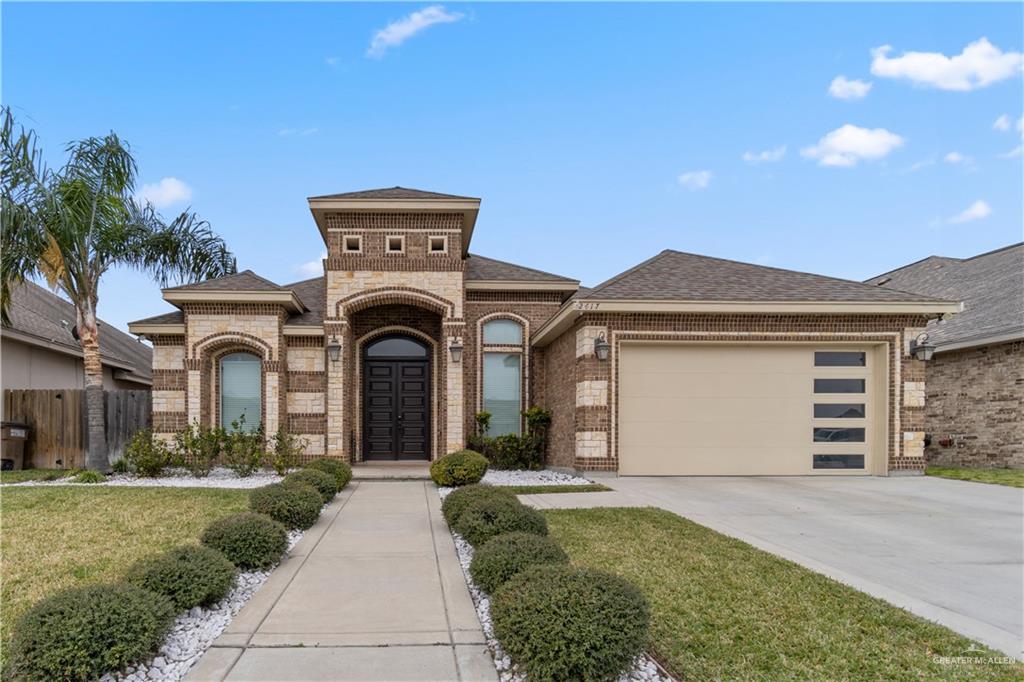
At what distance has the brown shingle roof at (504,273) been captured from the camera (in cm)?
1452

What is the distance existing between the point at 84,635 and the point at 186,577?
1.05 meters

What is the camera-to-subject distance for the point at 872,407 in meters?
11.8

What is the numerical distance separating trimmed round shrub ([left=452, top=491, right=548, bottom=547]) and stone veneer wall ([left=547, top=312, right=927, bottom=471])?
5252 mm

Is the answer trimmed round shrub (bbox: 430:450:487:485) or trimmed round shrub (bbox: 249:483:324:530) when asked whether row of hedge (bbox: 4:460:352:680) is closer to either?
trimmed round shrub (bbox: 249:483:324:530)

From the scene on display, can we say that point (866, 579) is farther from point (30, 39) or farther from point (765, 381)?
point (30, 39)

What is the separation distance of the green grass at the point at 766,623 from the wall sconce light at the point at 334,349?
842 centimetres

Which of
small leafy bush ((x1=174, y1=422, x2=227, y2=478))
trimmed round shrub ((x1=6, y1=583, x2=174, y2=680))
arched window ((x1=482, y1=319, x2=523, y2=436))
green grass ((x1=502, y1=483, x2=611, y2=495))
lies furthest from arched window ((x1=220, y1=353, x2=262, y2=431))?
trimmed round shrub ((x1=6, y1=583, x2=174, y2=680))

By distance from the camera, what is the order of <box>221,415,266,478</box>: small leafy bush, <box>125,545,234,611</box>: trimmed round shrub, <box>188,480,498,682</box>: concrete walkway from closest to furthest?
<box>188,480,498,682</box>: concrete walkway
<box>125,545,234,611</box>: trimmed round shrub
<box>221,415,266,478</box>: small leafy bush

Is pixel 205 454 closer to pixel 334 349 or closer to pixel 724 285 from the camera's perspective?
pixel 334 349

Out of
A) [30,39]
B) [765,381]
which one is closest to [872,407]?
[765,381]

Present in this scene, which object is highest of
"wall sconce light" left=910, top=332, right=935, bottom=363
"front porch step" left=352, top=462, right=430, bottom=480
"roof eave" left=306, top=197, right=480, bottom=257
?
"roof eave" left=306, top=197, right=480, bottom=257

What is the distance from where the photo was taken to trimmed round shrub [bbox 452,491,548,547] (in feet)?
18.9

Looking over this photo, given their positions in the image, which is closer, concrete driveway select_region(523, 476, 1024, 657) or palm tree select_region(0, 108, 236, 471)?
concrete driveway select_region(523, 476, 1024, 657)

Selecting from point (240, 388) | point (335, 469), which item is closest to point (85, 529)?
point (335, 469)
